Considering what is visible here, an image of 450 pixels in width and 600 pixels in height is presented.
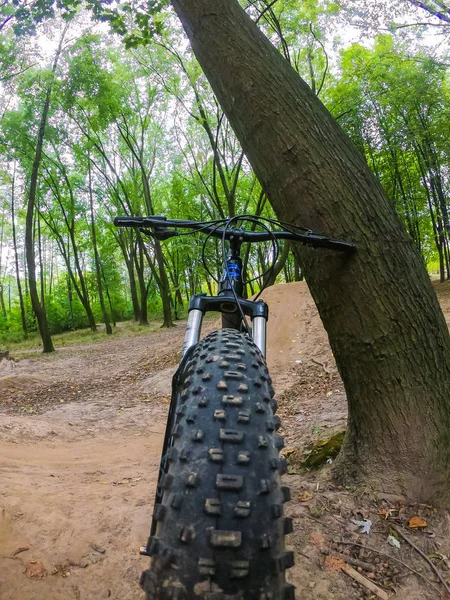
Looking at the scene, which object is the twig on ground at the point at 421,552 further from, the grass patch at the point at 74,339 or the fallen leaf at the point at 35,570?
the grass patch at the point at 74,339

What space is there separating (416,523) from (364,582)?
18.1 inches

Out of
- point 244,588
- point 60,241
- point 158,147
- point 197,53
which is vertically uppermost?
point 158,147

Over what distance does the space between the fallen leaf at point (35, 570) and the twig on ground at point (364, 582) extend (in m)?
1.47

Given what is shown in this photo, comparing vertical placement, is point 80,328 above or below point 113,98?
below

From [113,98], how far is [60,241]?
11.7 meters

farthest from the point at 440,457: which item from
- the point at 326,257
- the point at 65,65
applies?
the point at 65,65

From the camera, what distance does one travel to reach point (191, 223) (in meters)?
1.89

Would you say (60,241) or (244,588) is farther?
(60,241)

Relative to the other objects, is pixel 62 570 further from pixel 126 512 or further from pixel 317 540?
pixel 317 540

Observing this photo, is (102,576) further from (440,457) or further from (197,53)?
(197,53)

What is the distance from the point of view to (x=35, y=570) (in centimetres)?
198

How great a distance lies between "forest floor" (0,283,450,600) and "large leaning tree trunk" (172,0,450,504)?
10.0 inches

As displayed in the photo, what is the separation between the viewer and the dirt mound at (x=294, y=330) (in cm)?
809

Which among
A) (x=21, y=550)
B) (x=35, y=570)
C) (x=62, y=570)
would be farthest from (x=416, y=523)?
(x=21, y=550)
